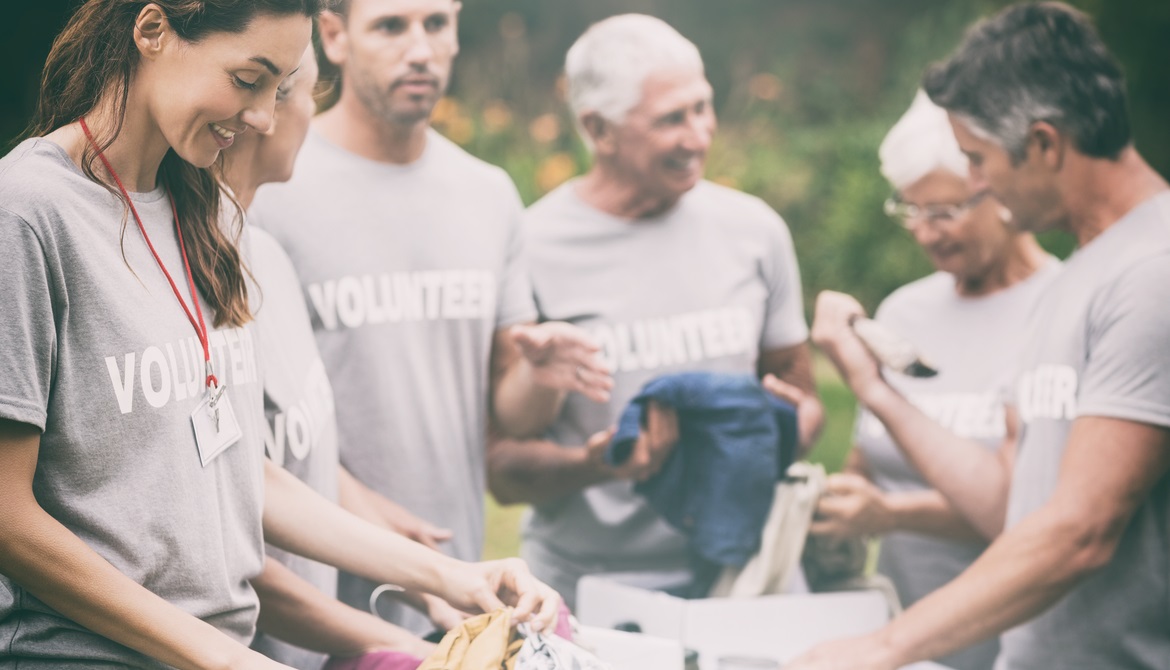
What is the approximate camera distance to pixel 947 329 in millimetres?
3105

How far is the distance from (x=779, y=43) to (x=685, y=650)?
9.28 metres

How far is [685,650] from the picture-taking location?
2.30m

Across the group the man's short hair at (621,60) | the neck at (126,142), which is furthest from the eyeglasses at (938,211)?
the neck at (126,142)

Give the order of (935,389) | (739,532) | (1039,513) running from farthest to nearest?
(935,389) < (739,532) < (1039,513)

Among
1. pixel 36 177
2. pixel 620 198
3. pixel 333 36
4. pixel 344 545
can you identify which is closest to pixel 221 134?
pixel 36 177

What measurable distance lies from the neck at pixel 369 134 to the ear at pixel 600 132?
61cm

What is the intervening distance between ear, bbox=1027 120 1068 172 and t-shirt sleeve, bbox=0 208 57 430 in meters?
2.07

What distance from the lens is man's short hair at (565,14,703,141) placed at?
3002 mm

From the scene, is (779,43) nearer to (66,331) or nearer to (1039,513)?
(1039,513)

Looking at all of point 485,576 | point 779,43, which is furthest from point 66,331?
point 779,43

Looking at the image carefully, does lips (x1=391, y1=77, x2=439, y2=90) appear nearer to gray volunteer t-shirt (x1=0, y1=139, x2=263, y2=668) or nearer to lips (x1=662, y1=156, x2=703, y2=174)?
lips (x1=662, y1=156, x2=703, y2=174)

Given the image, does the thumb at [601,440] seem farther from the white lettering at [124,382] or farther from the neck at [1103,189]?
the white lettering at [124,382]

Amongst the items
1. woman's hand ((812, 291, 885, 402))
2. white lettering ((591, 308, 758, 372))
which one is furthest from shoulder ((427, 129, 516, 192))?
woman's hand ((812, 291, 885, 402))

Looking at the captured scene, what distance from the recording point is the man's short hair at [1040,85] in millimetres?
2439
